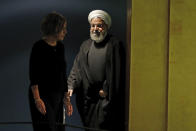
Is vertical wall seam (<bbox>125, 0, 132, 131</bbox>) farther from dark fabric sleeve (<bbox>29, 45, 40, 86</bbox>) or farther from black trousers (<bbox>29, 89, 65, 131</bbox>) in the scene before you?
dark fabric sleeve (<bbox>29, 45, 40, 86</bbox>)

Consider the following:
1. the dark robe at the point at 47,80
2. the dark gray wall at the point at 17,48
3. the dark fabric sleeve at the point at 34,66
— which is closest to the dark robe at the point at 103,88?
the dark gray wall at the point at 17,48

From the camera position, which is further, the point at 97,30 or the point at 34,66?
the point at 97,30

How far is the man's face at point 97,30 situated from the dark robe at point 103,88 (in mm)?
73

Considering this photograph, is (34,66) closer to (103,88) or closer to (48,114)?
(48,114)

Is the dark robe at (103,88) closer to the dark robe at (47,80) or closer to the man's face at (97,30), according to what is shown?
the man's face at (97,30)

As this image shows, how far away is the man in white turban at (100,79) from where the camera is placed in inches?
161

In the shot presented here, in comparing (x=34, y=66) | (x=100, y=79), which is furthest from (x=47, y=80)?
(x=100, y=79)

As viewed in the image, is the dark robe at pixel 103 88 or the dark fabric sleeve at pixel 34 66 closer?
the dark fabric sleeve at pixel 34 66

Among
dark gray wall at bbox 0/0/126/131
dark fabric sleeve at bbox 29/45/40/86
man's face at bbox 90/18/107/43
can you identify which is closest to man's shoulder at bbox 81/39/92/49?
man's face at bbox 90/18/107/43

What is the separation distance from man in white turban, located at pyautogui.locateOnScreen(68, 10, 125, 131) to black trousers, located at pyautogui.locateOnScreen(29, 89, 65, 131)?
0.77 metres

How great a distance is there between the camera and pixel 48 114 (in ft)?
10.8

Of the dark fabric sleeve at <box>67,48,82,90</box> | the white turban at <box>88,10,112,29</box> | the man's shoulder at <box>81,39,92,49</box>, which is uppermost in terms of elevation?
the white turban at <box>88,10,112,29</box>

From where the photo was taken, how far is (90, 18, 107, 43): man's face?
13.5ft

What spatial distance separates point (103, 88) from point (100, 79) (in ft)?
0.31
